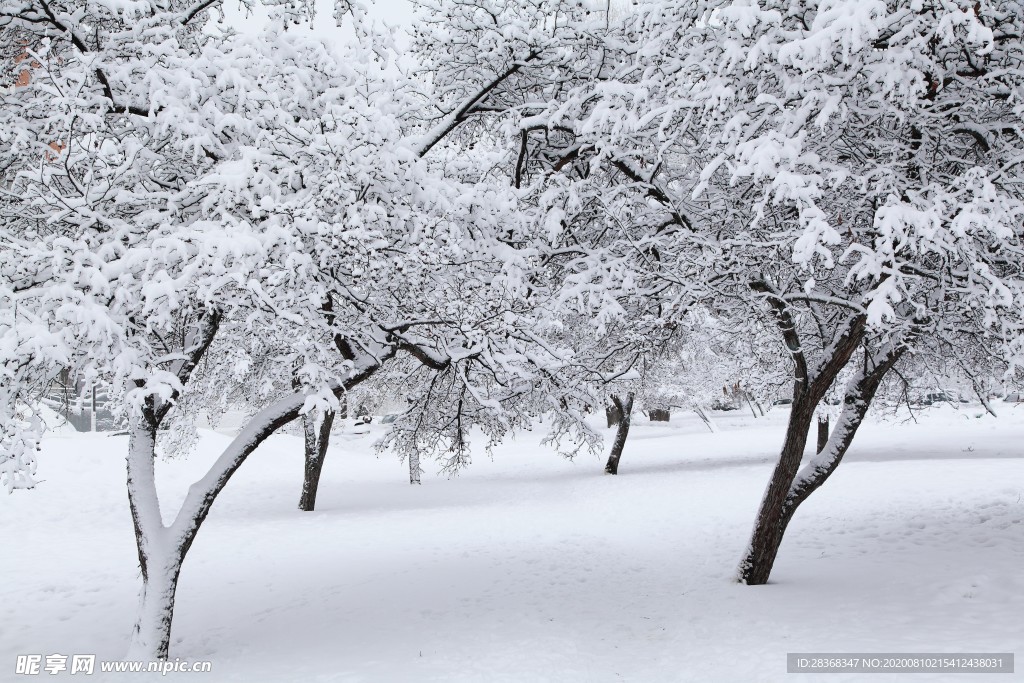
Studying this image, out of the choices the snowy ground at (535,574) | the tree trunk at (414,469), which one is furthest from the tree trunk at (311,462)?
the tree trunk at (414,469)

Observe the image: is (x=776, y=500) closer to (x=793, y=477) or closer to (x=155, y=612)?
(x=793, y=477)

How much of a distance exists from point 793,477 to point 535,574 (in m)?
4.40

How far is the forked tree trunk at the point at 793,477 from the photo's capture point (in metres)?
9.20

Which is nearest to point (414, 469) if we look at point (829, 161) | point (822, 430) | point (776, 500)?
point (822, 430)

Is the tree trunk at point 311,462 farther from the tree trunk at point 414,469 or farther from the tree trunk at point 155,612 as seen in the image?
the tree trunk at point 155,612

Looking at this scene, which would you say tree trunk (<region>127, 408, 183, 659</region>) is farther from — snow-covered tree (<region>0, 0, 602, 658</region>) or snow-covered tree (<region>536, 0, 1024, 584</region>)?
snow-covered tree (<region>536, 0, 1024, 584</region>)

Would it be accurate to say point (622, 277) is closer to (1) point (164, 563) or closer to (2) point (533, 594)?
(2) point (533, 594)

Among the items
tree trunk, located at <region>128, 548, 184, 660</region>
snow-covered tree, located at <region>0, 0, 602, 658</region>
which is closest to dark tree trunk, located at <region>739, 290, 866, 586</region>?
snow-covered tree, located at <region>0, 0, 602, 658</region>

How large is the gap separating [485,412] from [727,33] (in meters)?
5.78

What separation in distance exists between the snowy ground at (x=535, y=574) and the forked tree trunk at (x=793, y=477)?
44cm

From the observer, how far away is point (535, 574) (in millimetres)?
11430

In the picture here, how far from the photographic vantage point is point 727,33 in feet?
20.4

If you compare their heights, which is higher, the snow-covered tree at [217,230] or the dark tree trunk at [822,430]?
the snow-covered tree at [217,230]
